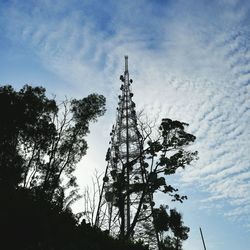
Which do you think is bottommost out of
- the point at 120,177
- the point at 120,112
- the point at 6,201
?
the point at 6,201

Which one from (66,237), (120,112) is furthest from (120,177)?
(120,112)

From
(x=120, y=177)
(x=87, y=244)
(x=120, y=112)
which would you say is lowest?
(x=87, y=244)

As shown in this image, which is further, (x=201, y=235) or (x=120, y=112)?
(x=201, y=235)

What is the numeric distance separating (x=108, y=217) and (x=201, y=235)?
2512 cm

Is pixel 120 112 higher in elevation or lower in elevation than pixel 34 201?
higher

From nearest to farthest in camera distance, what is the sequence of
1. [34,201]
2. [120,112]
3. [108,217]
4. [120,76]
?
[34,201] < [108,217] < [120,112] < [120,76]

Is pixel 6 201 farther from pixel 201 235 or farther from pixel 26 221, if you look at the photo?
pixel 201 235

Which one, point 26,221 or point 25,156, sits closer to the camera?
point 26,221

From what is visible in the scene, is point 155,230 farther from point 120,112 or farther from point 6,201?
point 6,201

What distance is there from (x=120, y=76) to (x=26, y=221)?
57.5ft

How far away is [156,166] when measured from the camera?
14.0 m

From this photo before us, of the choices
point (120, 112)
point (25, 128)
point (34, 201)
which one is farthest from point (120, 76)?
point (34, 201)

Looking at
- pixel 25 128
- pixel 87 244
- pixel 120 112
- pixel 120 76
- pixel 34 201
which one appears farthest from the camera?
pixel 120 76

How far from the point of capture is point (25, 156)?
19047mm
